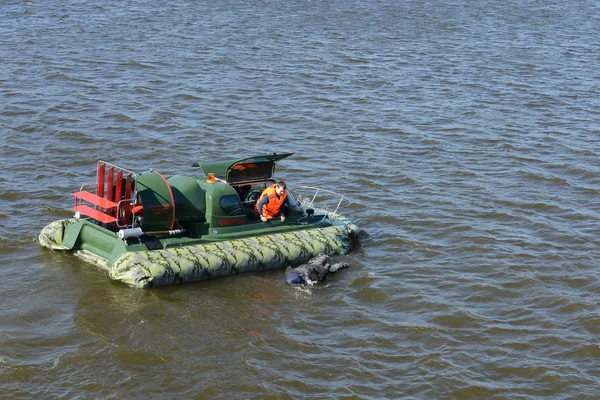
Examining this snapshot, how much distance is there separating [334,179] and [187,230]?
6148mm

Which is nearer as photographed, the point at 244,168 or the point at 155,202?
the point at 155,202

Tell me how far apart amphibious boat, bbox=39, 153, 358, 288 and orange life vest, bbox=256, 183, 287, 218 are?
0.65 feet

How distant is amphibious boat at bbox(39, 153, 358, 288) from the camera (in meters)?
16.1

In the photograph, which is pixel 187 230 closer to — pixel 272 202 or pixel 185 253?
pixel 185 253

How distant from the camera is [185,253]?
53.9 feet

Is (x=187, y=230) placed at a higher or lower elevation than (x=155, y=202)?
lower

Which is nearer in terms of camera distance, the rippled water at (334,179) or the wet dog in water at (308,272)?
the rippled water at (334,179)

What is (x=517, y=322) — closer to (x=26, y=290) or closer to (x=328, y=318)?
(x=328, y=318)

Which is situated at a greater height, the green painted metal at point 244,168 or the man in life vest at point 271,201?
the green painted metal at point 244,168

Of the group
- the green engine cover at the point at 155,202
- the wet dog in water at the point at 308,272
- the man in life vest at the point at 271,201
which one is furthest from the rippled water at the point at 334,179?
the man in life vest at the point at 271,201

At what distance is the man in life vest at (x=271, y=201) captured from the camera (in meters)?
17.7

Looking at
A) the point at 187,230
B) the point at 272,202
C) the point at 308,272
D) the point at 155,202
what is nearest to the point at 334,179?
the point at 272,202

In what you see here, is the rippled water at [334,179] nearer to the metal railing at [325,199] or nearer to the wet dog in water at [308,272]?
the wet dog in water at [308,272]

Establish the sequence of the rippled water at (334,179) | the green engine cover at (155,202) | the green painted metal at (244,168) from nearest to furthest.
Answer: the rippled water at (334,179) < the green engine cover at (155,202) < the green painted metal at (244,168)
